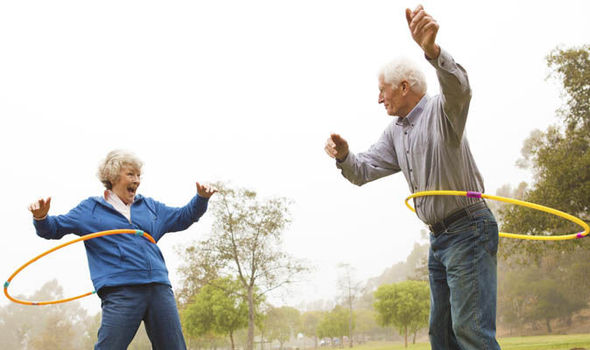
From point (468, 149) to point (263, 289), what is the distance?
86.4ft

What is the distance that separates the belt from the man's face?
962 mm

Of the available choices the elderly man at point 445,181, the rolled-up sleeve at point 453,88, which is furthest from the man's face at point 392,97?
the rolled-up sleeve at point 453,88

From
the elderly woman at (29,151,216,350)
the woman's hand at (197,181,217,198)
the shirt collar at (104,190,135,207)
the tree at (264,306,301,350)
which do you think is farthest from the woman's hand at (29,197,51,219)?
the tree at (264,306,301,350)

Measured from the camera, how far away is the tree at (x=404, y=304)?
128ft

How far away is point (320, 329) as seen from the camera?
53062 millimetres

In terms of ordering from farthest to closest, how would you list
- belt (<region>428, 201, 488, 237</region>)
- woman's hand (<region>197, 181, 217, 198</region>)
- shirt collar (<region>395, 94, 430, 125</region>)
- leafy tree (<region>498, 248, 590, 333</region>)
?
1. leafy tree (<region>498, 248, 590, 333</region>)
2. woman's hand (<region>197, 181, 217, 198</region>)
3. shirt collar (<region>395, 94, 430, 125</region>)
4. belt (<region>428, 201, 488, 237</region>)

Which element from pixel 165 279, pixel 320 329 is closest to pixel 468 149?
pixel 165 279

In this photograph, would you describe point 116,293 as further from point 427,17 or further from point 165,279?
point 427,17

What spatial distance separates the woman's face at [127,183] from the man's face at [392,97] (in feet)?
8.18

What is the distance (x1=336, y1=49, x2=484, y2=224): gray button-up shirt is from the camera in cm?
297

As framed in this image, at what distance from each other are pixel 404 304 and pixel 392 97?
38.2 m

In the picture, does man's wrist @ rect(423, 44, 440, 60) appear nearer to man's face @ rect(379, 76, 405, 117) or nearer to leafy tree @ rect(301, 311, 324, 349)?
man's face @ rect(379, 76, 405, 117)

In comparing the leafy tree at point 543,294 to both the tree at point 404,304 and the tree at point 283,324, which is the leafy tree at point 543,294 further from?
the tree at point 283,324

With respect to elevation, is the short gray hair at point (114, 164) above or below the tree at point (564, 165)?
below
